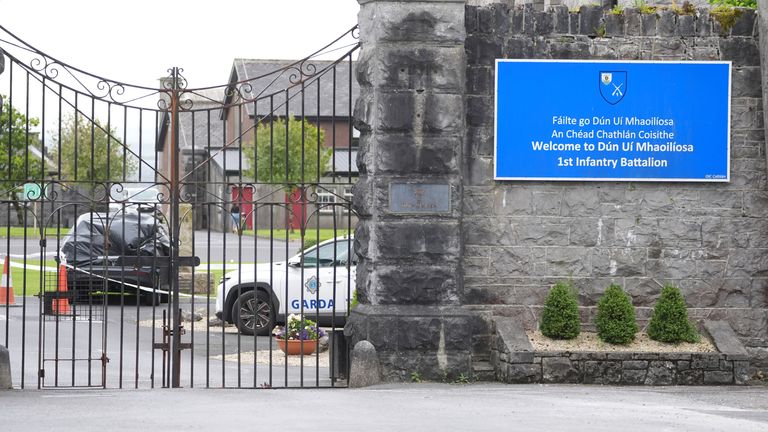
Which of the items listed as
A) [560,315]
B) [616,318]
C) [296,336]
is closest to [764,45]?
[616,318]

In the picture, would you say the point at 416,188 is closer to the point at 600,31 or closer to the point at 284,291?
the point at 600,31

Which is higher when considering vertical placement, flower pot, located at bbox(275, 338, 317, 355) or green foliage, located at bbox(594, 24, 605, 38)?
green foliage, located at bbox(594, 24, 605, 38)

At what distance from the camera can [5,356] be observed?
11.2 m

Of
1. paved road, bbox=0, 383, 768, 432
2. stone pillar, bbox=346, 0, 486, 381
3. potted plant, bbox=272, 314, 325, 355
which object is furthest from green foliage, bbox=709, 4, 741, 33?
potted plant, bbox=272, 314, 325, 355

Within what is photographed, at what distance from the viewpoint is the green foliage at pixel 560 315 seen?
11609mm

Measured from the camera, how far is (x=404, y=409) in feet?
31.8

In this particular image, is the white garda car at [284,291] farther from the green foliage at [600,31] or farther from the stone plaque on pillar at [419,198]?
the green foliage at [600,31]

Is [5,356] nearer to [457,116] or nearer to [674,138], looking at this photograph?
[457,116]

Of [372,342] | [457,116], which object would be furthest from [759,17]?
[372,342]

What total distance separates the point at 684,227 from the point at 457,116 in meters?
2.51

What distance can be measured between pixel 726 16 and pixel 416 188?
11.4 feet

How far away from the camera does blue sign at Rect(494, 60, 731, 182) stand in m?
11.8

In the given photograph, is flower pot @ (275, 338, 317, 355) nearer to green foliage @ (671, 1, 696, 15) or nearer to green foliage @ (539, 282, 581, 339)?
green foliage @ (539, 282, 581, 339)

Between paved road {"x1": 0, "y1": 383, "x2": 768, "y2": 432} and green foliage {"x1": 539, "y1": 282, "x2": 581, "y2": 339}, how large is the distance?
565 millimetres
